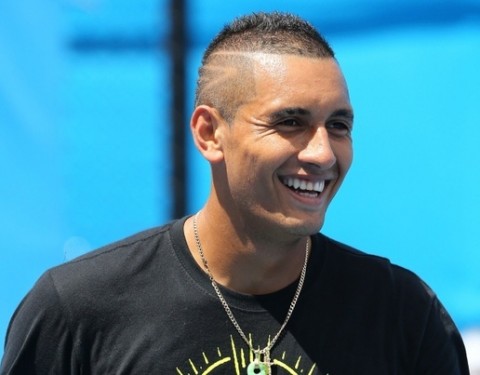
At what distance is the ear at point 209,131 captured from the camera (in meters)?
2.15

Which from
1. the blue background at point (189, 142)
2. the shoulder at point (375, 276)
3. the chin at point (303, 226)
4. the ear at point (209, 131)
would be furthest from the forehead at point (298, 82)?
the blue background at point (189, 142)

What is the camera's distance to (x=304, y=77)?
2025 millimetres

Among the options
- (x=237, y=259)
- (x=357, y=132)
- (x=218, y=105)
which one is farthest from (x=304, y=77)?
(x=357, y=132)

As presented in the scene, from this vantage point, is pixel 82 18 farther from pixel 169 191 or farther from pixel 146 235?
pixel 146 235

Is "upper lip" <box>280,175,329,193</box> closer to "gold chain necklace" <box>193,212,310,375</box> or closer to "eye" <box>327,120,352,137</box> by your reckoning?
"eye" <box>327,120,352,137</box>

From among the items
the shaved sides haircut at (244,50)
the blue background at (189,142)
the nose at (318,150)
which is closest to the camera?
the nose at (318,150)

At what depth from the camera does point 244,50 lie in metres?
2.16

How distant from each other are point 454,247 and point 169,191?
3.61 ft

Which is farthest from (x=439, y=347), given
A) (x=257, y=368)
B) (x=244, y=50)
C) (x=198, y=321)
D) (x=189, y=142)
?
(x=189, y=142)

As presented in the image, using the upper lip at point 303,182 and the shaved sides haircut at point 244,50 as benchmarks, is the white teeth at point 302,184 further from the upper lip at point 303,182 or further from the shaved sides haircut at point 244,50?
the shaved sides haircut at point 244,50

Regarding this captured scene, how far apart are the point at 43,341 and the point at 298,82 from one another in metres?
0.72

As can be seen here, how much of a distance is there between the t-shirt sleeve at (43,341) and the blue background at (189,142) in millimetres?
1774

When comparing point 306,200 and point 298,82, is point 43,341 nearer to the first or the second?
point 306,200

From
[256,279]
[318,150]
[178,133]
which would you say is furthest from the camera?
[178,133]
